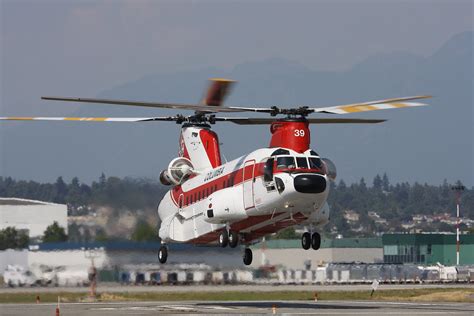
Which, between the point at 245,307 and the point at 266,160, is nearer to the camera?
the point at 266,160

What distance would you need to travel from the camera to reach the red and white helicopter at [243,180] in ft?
158

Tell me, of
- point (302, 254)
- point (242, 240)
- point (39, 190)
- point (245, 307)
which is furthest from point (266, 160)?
point (39, 190)

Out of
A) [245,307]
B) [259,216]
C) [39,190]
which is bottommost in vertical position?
[245,307]

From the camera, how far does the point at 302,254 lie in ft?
297

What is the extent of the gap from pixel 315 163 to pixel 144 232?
19.6m

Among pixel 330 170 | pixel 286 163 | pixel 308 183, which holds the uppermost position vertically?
pixel 286 163

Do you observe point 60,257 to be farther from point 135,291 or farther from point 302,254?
point 302,254

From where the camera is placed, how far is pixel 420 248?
4877 inches

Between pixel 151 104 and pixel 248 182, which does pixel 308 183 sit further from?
pixel 151 104

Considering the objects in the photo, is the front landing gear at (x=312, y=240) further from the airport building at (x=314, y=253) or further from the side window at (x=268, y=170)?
the airport building at (x=314, y=253)

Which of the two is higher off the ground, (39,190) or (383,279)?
(39,190)

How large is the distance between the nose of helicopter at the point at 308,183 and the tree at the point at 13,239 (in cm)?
3095

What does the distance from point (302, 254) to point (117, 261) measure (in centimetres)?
2676

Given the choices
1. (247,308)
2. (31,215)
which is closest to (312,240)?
(247,308)
